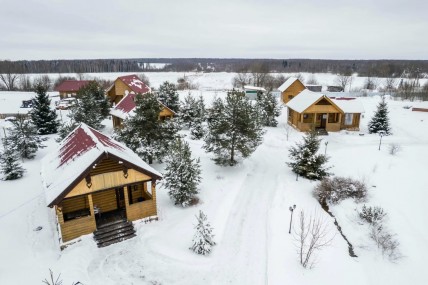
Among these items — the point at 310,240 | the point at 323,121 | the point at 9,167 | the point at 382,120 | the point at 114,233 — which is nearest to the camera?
the point at 310,240

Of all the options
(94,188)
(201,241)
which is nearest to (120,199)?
(94,188)

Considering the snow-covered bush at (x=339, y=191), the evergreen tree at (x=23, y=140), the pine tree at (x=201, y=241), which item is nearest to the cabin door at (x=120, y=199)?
the pine tree at (x=201, y=241)

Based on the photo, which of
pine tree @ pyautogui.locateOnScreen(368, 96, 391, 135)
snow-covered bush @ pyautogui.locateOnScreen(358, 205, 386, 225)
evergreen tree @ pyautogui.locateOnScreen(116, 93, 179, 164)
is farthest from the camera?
pine tree @ pyautogui.locateOnScreen(368, 96, 391, 135)

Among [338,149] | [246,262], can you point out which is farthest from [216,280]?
[338,149]

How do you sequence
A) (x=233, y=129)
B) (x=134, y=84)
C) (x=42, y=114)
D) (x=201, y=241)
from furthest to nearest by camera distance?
(x=134, y=84), (x=42, y=114), (x=233, y=129), (x=201, y=241)

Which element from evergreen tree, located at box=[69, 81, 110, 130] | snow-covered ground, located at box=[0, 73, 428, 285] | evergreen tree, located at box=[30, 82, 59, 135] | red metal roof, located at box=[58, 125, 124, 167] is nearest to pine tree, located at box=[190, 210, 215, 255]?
snow-covered ground, located at box=[0, 73, 428, 285]

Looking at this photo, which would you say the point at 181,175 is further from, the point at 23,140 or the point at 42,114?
the point at 42,114

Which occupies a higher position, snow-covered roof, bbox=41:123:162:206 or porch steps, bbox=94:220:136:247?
snow-covered roof, bbox=41:123:162:206

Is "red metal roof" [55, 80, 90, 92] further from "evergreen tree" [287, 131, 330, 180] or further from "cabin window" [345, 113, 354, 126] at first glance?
"evergreen tree" [287, 131, 330, 180]

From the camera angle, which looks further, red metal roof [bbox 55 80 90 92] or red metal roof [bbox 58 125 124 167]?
red metal roof [bbox 55 80 90 92]
